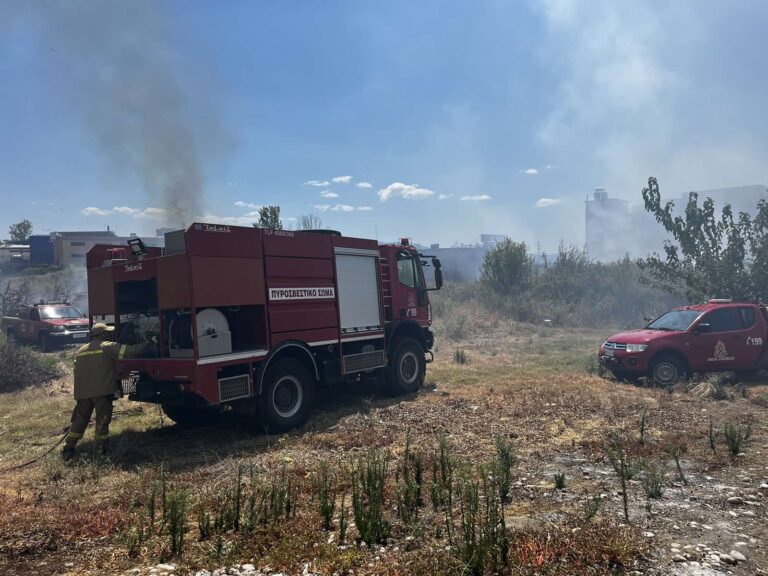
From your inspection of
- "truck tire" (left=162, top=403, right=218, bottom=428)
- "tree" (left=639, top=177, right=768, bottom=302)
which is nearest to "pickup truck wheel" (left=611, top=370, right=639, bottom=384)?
"tree" (left=639, top=177, right=768, bottom=302)

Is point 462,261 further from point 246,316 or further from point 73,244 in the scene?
point 246,316

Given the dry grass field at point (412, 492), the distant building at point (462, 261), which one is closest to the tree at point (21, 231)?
the distant building at point (462, 261)

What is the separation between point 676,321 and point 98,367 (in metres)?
10.6

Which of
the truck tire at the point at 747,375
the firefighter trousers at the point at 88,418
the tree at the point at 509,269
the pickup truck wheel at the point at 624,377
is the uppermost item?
the tree at the point at 509,269

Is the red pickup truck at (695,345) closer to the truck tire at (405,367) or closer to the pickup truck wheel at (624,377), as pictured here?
the pickup truck wheel at (624,377)

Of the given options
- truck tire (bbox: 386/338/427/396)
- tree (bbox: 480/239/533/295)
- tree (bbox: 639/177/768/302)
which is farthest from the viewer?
tree (bbox: 480/239/533/295)

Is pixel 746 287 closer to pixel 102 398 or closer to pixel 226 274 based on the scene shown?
pixel 226 274

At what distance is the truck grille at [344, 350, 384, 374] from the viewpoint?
9.08 metres

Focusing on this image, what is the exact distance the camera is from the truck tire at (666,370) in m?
10.6

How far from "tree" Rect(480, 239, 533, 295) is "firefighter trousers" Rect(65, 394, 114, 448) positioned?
86.5 feet

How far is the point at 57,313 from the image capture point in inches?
711

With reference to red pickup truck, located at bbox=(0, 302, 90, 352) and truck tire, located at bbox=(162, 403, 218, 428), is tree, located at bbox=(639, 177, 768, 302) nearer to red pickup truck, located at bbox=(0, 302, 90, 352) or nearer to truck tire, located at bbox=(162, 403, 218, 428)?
truck tire, located at bbox=(162, 403, 218, 428)

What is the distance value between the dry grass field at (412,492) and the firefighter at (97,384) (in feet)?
0.91

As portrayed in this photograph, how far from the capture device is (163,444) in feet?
24.5
